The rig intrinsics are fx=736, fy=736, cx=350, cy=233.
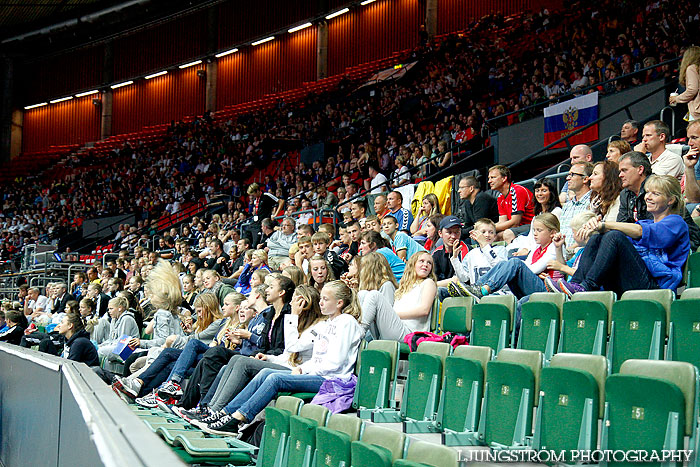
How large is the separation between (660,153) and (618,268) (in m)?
1.83

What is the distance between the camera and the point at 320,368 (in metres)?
4.29

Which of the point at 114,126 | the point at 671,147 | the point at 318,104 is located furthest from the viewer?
the point at 114,126

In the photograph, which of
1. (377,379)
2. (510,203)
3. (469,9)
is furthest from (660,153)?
(469,9)

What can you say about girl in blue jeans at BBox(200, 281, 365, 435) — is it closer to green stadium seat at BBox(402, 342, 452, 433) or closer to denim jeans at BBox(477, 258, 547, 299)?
green stadium seat at BBox(402, 342, 452, 433)

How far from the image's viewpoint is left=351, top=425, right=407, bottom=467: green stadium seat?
2.16 meters

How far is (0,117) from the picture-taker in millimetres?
26922

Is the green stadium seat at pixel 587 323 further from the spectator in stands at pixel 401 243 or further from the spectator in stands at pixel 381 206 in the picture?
the spectator in stands at pixel 381 206

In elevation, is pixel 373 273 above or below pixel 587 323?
above

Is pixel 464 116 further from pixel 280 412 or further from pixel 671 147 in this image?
pixel 280 412

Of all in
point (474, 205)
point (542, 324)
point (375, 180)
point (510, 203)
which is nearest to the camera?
point (542, 324)

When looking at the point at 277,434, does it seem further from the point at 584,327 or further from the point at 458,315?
the point at 458,315

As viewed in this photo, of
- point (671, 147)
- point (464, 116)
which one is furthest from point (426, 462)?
point (464, 116)

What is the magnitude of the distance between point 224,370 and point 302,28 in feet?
57.7

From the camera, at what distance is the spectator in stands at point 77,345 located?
6.80 meters
